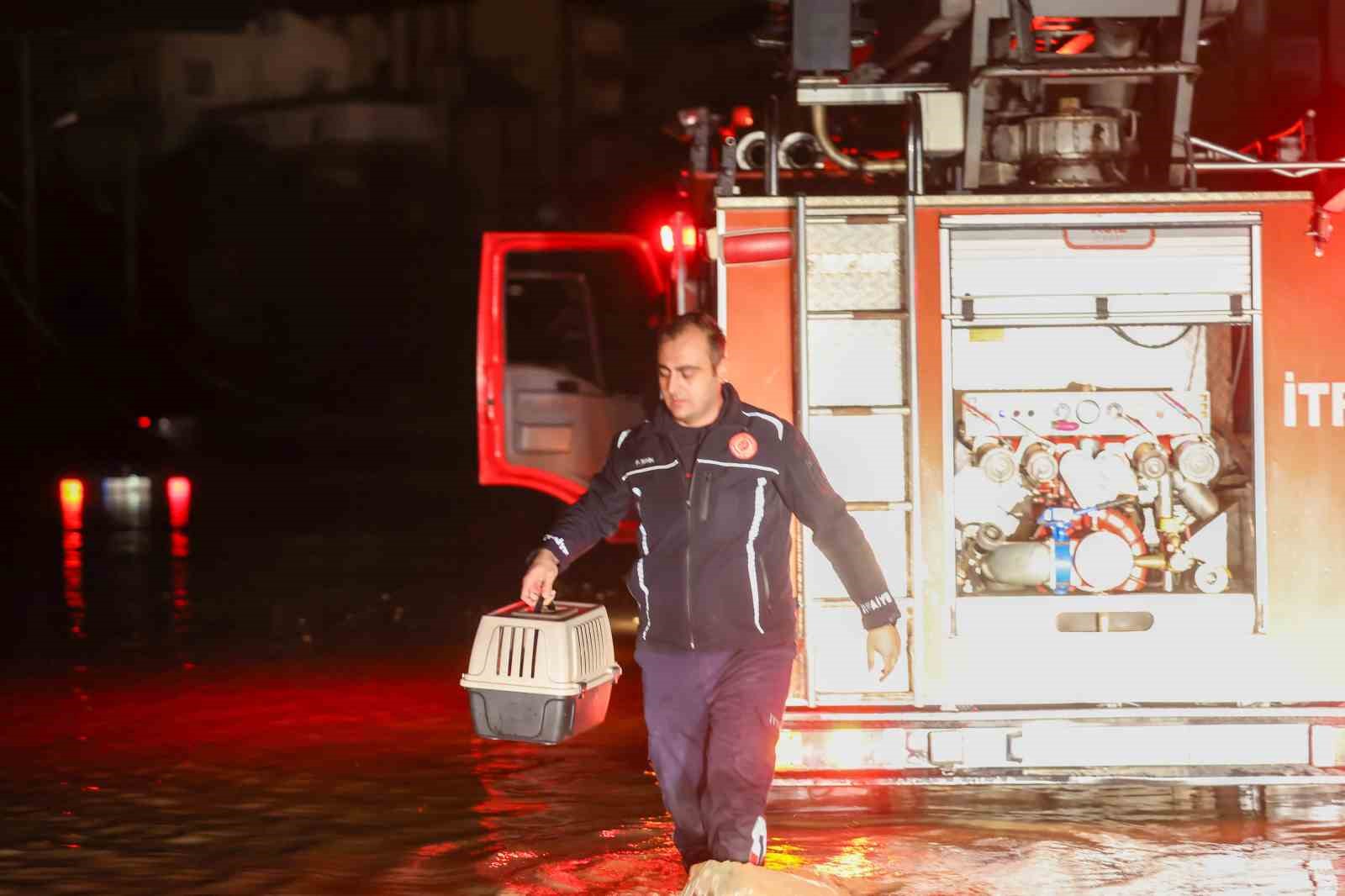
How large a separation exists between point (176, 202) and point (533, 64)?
482 inches

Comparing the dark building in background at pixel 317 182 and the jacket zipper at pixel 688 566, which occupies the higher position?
the dark building in background at pixel 317 182

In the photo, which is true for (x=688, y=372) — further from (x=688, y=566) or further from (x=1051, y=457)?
(x=1051, y=457)

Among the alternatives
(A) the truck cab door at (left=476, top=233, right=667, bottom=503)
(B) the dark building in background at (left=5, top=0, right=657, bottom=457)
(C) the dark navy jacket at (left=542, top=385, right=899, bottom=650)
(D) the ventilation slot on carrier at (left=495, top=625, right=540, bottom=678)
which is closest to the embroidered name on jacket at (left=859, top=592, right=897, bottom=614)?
(C) the dark navy jacket at (left=542, top=385, right=899, bottom=650)

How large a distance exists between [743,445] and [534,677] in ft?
3.15

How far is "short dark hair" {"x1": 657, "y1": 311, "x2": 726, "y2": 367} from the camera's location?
609cm

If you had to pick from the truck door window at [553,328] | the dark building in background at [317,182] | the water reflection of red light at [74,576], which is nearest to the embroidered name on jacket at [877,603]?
the water reflection of red light at [74,576]

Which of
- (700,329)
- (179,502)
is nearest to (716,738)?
(700,329)

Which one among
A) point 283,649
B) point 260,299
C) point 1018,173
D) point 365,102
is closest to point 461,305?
point 260,299

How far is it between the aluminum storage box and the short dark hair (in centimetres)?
94

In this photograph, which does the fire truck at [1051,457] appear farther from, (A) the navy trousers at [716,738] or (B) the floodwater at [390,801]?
(A) the navy trousers at [716,738]

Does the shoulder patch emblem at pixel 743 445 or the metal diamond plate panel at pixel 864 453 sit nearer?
the shoulder patch emblem at pixel 743 445

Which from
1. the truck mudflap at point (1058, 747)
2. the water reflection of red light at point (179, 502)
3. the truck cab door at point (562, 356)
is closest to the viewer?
the truck mudflap at point (1058, 747)

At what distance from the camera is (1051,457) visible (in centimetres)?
835

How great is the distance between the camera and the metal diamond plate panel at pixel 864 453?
7738 millimetres
